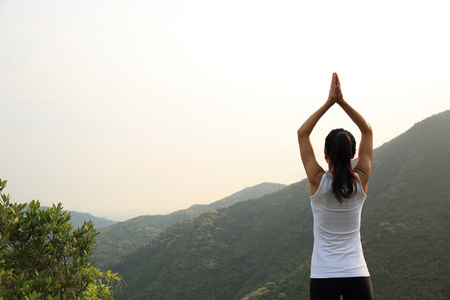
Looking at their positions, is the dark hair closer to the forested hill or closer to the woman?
the woman

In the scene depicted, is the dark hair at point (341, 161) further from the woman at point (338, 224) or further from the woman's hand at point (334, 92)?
the woman's hand at point (334, 92)

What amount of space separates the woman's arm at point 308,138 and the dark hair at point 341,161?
4.6 inches

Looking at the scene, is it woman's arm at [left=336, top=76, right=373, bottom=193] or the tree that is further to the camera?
the tree

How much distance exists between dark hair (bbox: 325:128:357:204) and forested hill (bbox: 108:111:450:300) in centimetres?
2877

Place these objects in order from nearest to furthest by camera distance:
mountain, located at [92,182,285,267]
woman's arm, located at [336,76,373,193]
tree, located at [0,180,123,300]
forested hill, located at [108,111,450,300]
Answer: woman's arm, located at [336,76,373,193] → tree, located at [0,180,123,300] → forested hill, located at [108,111,450,300] → mountain, located at [92,182,285,267]

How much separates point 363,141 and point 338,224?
72 centimetres

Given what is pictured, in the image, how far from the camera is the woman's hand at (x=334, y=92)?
2.43 metres

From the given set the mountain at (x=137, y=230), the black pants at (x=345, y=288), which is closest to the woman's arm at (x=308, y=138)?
the black pants at (x=345, y=288)

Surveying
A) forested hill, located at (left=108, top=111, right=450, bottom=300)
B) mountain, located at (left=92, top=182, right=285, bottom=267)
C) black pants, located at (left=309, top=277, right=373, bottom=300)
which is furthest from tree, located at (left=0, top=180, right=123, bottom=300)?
mountain, located at (left=92, top=182, right=285, bottom=267)

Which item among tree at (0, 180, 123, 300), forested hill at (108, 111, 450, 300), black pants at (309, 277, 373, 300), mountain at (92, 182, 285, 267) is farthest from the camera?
mountain at (92, 182, 285, 267)

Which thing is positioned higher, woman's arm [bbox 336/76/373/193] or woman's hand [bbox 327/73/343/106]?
woman's hand [bbox 327/73/343/106]

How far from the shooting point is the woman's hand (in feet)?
7.97

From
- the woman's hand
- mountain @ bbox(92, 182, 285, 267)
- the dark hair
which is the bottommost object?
mountain @ bbox(92, 182, 285, 267)

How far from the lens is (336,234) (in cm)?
218
